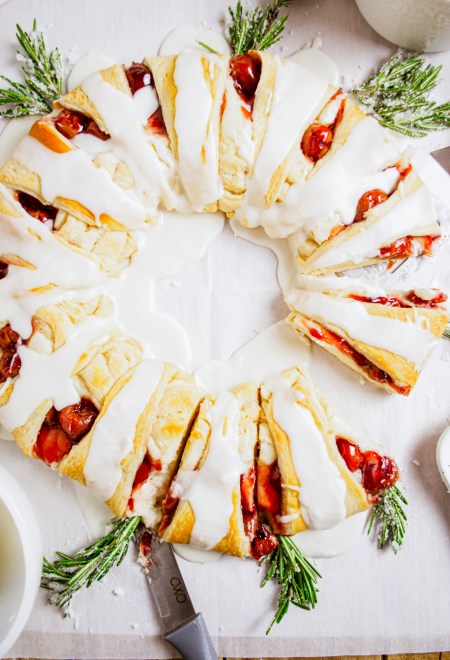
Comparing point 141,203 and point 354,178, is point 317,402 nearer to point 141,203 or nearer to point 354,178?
point 354,178

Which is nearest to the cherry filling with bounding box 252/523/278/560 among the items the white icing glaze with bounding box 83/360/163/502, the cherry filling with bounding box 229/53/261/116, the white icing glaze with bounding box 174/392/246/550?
the white icing glaze with bounding box 174/392/246/550

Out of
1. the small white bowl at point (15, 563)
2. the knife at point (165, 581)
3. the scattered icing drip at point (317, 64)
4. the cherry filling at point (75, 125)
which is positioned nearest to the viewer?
the small white bowl at point (15, 563)

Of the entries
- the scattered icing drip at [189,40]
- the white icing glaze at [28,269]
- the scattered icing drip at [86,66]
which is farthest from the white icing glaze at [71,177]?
the scattered icing drip at [189,40]

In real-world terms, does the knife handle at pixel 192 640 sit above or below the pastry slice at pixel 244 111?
below

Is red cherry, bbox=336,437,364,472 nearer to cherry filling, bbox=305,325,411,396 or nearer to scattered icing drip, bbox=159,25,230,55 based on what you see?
cherry filling, bbox=305,325,411,396

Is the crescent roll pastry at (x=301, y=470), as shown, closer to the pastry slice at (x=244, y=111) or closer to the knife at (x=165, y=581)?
the knife at (x=165, y=581)

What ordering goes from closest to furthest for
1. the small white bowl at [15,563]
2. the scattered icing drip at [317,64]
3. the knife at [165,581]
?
the small white bowl at [15,563], the knife at [165,581], the scattered icing drip at [317,64]
